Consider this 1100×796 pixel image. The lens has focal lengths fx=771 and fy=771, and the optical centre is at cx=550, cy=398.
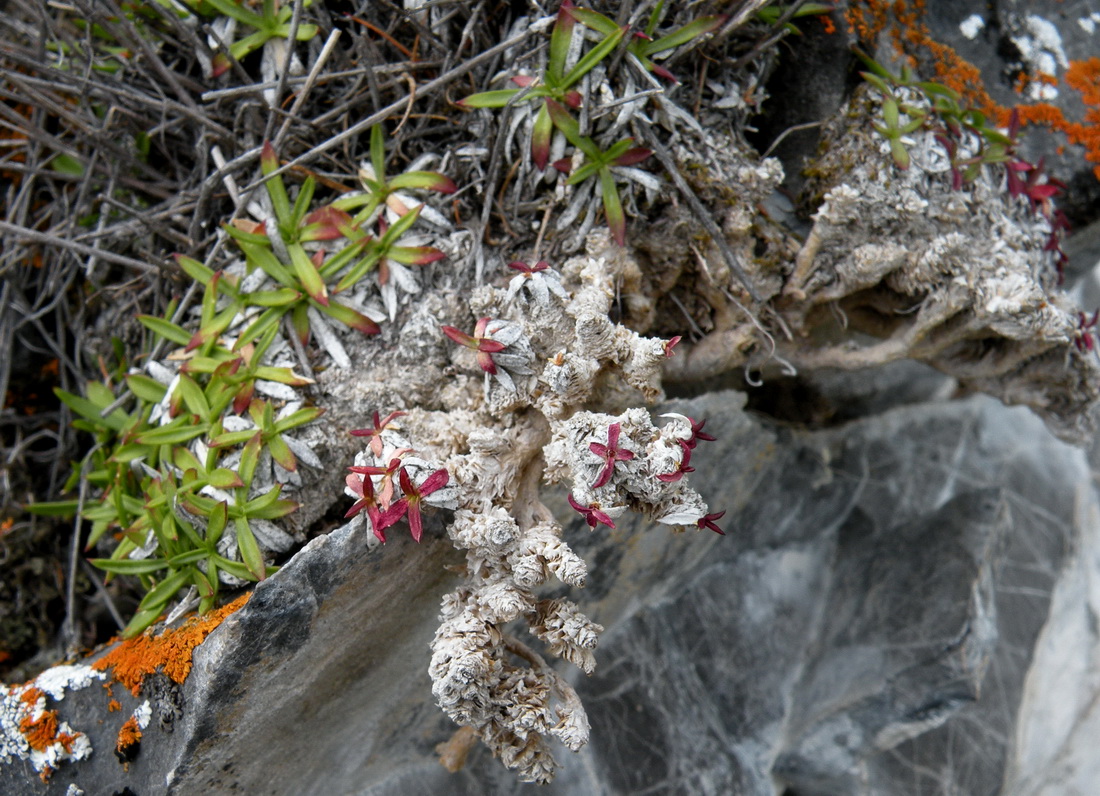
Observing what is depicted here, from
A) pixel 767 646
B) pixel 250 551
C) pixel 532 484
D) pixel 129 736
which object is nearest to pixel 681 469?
pixel 532 484

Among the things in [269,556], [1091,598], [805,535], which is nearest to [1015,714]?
[1091,598]

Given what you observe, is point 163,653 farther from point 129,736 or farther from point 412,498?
point 412,498

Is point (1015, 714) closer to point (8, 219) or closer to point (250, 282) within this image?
point (250, 282)

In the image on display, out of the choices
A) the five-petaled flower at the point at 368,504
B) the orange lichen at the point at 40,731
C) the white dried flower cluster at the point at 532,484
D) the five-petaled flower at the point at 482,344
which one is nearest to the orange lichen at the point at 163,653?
the orange lichen at the point at 40,731

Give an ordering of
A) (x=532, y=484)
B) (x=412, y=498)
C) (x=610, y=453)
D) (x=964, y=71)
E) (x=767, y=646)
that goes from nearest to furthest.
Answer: (x=610, y=453) < (x=412, y=498) < (x=532, y=484) < (x=964, y=71) < (x=767, y=646)

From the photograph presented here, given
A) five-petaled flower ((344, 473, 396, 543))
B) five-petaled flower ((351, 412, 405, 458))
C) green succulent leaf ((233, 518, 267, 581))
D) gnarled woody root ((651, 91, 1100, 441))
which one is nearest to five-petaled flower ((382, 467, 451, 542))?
five-petaled flower ((344, 473, 396, 543))

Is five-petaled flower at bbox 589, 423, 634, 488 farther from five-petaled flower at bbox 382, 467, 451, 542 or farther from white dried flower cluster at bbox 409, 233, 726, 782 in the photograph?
five-petaled flower at bbox 382, 467, 451, 542
